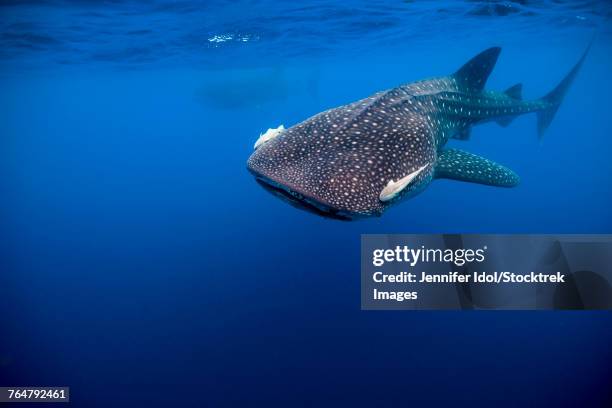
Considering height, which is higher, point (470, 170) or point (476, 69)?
point (476, 69)

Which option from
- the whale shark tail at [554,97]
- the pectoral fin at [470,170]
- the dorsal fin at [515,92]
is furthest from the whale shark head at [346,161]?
the whale shark tail at [554,97]

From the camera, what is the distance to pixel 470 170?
4.93 meters

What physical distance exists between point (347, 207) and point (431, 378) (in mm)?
6463

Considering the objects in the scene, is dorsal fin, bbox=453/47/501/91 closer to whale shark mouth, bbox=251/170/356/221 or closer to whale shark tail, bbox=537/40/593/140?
whale shark tail, bbox=537/40/593/140

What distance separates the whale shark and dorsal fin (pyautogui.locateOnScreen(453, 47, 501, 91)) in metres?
1.05

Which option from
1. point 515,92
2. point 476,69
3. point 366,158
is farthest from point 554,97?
point 366,158

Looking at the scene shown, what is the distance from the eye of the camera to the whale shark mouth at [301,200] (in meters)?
A: 2.94

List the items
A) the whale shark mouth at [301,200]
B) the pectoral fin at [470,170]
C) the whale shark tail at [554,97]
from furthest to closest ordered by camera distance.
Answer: the whale shark tail at [554,97]
the pectoral fin at [470,170]
the whale shark mouth at [301,200]

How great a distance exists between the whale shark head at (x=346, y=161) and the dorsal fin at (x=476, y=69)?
114 inches

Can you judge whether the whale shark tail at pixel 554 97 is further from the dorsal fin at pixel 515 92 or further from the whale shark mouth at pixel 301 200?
the whale shark mouth at pixel 301 200

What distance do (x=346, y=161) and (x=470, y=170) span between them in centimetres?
245

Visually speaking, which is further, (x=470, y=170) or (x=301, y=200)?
(x=470, y=170)

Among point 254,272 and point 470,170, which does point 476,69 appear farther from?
point 254,272

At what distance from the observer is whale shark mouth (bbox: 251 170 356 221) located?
2.94 meters
